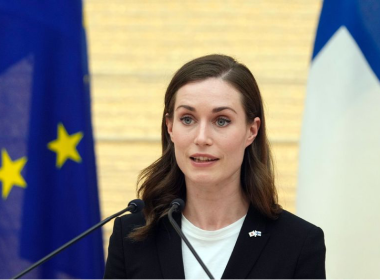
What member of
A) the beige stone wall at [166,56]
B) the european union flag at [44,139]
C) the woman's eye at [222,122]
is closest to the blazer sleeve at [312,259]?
the woman's eye at [222,122]

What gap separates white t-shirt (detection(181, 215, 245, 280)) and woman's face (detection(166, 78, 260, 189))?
11 centimetres

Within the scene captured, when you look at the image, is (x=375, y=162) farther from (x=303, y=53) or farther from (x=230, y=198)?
(x=303, y=53)

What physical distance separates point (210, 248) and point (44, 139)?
590 millimetres

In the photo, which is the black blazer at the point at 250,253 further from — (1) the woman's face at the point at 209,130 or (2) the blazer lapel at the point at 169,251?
(1) the woman's face at the point at 209,130

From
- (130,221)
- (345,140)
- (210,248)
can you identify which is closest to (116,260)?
(130,221)

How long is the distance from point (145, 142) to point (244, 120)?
2.43 metres

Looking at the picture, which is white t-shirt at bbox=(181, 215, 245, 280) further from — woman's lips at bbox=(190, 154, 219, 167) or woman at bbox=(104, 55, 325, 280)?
woman's lips at bbox=(190, 154, 219, 167)

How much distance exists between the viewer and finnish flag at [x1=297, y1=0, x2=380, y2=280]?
60.2 inches

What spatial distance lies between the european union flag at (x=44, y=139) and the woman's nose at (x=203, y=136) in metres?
0.58

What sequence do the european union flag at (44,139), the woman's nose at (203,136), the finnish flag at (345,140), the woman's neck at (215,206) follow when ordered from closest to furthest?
the woman's nose at (203,136) < the woman's neck at (215,206) < the finnish flag at (345,140) < the european union flag at (44,139)

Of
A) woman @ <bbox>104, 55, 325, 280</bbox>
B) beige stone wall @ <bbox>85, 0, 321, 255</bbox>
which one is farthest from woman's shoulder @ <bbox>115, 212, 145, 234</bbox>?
beige stone wall @ <bbox>85, 0, 321, 255</bbox>

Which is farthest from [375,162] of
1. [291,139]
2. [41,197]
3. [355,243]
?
[291,139]

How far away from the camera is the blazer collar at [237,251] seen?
51.0 inches

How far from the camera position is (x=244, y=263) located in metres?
1.30
